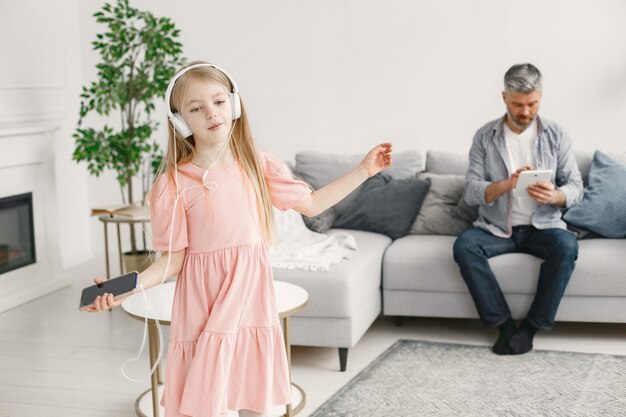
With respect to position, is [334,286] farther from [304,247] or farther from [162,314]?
[162,314]

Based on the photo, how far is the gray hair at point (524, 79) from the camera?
343 centimetres

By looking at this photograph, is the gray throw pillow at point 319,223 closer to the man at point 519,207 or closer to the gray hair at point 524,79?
the man at point 519,207

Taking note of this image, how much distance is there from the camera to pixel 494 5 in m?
4.55

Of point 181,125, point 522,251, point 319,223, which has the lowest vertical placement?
point 522,251

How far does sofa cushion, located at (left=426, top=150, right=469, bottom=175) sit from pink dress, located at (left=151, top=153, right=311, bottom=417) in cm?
246

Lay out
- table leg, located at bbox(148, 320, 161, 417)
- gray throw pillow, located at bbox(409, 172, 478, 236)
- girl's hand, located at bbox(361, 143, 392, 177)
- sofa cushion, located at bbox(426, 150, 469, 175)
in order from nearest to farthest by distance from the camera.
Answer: girl's hand, located at bbox(361, 143, 392, 177) → table leg, located at bbox(148, 320, 161, 417) → gray throw pillow, located at bbox(409, 172, 478, 236) → sofa cushion, located at bbox(426, 150, 469, 175)

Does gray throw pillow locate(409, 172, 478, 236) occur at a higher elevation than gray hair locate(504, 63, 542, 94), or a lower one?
lower

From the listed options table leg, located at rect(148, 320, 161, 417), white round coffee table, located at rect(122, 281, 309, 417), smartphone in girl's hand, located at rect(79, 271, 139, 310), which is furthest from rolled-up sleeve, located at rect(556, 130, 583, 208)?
smartphone in girl's hand, located at rect(79, 271, 139, 310)

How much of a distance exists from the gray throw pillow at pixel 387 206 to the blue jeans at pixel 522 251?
472 millimetres

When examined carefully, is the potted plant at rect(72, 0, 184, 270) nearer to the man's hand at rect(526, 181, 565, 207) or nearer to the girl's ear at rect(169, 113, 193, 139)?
Result: the man's hand at rect(526, 181, 565, 207)

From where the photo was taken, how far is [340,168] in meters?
4.28

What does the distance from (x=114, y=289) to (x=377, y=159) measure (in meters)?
0.73

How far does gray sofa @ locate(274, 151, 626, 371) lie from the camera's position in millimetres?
3270

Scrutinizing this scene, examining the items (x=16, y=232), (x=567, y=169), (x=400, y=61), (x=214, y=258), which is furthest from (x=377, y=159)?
(x=16, y=232)
